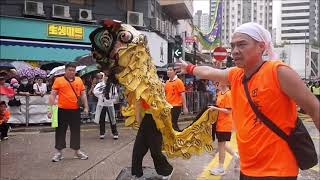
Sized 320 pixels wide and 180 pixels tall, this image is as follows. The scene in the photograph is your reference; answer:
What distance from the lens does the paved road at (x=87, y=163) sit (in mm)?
7566

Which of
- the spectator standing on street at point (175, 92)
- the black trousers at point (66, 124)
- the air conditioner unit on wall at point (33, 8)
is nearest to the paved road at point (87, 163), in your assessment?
the black trousers at point (66, 124)

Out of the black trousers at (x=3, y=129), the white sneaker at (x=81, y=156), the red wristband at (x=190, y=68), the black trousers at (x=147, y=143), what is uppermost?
the red wristband at (x=190, y=68)

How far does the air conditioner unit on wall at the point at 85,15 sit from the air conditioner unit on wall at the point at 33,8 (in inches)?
76.9

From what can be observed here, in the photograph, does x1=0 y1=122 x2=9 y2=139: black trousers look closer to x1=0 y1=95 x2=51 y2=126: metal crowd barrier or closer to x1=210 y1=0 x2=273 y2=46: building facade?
x1=0 y1=95 x2=51 y2=126: metal crowd barrier

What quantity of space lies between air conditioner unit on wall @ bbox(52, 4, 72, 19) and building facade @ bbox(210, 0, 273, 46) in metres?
57.7

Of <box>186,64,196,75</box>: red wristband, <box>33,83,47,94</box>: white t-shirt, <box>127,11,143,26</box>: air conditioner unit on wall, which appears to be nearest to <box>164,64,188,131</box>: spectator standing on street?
<box>33,83,47,94</box>: white t-shirt

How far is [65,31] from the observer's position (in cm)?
2081

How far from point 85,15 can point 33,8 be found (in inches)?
99.1

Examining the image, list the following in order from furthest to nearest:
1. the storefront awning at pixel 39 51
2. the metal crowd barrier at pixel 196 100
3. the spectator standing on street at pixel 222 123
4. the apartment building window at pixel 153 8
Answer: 1. the apartment building window at pixel 153 8
2. the storefront awning at pixel 39 51
3. the metal crowd barrier at pixel 196 100
4. the spectator standing on street at pixel 222 123

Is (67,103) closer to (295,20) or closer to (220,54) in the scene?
(220,54)

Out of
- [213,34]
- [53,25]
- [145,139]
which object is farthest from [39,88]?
[213,34]

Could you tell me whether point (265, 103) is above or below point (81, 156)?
above

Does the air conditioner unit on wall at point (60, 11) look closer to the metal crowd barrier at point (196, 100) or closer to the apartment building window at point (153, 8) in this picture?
the apartment building window at point (153, 8)

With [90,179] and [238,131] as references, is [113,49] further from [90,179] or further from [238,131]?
[238,131]
